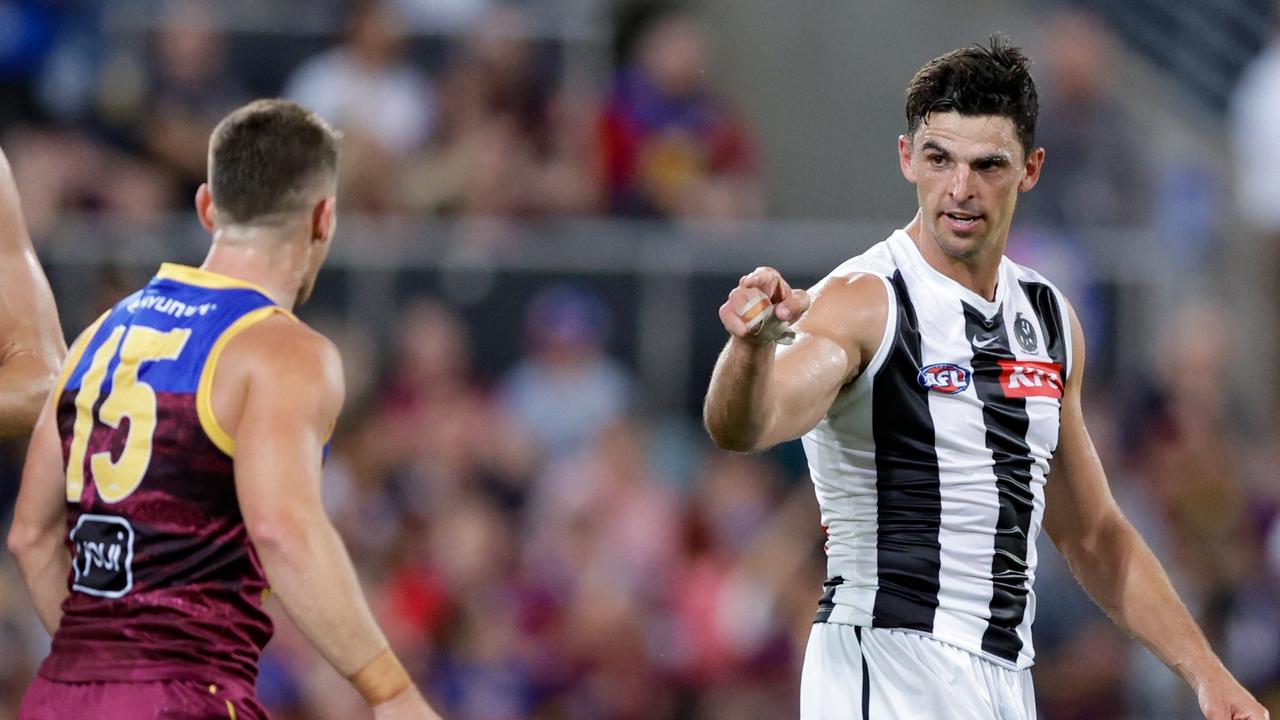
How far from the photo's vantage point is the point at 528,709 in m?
9.36

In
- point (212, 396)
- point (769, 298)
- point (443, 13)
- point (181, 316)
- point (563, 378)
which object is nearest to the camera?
point (769, 298)

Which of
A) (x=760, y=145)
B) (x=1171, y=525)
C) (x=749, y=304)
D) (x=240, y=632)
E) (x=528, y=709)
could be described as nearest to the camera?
(x=749, y=304)

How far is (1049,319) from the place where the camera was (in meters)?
5.18

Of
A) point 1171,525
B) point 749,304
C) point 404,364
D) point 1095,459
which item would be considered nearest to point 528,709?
point 404,364

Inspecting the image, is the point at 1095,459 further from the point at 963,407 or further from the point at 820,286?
the point at 820,286

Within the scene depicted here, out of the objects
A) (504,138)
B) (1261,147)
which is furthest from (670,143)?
(1261,147)

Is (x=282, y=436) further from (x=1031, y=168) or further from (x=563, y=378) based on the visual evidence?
(x=563, y=378)

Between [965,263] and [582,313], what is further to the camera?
[582,313]

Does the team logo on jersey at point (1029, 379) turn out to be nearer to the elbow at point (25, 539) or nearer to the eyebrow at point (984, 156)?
the eyebrow at point (984, 156)

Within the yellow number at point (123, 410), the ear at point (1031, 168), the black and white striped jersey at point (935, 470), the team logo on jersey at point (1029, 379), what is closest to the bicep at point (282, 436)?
the yellow number at point (123, 410)

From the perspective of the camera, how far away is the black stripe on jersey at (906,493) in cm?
476

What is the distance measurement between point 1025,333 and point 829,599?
89 centimetres

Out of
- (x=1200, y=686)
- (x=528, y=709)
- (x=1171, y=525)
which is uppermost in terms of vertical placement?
(x=1200, y=686)

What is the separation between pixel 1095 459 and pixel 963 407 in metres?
0.61
